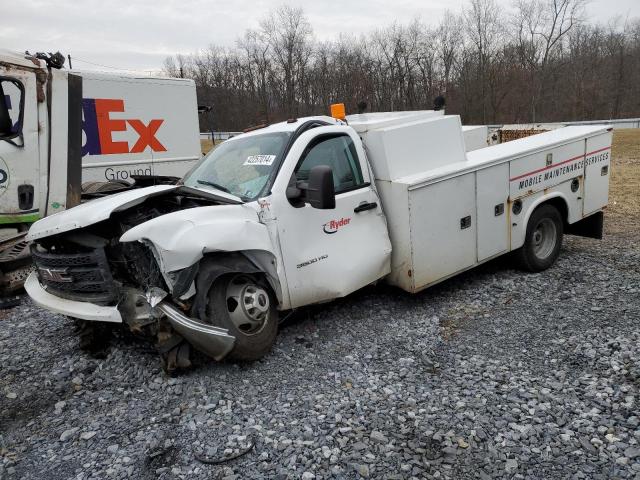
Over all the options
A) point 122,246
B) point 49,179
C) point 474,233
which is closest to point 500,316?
point 474,233

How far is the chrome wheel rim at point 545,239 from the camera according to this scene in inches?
243

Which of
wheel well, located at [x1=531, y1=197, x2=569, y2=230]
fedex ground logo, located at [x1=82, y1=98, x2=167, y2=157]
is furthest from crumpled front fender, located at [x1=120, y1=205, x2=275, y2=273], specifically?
fedex ground logo, located at [x1=82, y1=98, x2=167, y2=157]

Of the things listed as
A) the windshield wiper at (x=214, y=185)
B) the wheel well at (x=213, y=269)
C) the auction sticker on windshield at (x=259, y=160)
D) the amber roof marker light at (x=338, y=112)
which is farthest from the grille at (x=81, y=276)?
the amber roof marker light at (x=338, y=112)

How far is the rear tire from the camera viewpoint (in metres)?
5.95

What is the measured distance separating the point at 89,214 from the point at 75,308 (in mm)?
757

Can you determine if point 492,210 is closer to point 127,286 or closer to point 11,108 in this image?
point 127,286

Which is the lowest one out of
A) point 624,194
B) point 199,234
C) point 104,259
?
point 624,194

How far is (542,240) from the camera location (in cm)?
623

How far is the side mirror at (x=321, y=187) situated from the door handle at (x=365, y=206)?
0.76 meters

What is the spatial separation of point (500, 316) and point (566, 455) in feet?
6.94

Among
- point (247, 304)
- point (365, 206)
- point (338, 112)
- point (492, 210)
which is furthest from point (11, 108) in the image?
point (492, 210)

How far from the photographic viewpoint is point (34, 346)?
476 cm

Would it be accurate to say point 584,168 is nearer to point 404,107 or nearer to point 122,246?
point 122,246

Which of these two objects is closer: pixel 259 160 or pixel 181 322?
pixel 181 322
